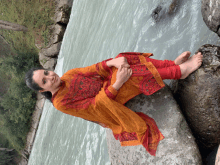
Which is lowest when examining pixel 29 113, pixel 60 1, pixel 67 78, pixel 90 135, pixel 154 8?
pixel 29 113

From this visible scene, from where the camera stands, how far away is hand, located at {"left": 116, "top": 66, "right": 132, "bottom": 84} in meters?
1.84

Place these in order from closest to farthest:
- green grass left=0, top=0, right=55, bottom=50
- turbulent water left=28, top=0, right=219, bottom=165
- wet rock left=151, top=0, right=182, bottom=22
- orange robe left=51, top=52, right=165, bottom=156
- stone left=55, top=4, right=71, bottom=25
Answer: orange robe left=51, top=52, right=165, bottom=156 < turbulent water left=28, top=0, right=219, bottom=165 < wet rock left=151, top=0, right=182, bottom=22 < stone left=55, top=4, right=71, bottom=25 < green grass left=0, top=0, right=55, bottom=50

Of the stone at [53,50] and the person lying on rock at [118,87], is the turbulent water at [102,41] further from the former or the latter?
the stone at [53,50]

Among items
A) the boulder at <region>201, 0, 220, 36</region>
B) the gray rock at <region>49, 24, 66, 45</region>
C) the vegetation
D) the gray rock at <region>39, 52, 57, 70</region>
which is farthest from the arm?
the vegetation

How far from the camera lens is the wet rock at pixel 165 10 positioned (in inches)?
115

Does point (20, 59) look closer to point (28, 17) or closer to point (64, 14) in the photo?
point (28, 17)

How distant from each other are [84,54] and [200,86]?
396cm

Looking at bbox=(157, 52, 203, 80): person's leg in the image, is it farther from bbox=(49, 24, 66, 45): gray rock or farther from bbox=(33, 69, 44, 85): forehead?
bbox=(49, 24, 66, 45): gray rock

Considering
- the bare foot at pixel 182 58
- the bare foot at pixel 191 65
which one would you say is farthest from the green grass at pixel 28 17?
the bare foot at pixel 191 65

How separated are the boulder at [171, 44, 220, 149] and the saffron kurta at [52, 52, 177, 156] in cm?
36

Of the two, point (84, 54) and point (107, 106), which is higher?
point (84, 54)

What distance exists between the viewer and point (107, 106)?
6.27 ft

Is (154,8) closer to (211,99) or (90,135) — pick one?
(211,99)

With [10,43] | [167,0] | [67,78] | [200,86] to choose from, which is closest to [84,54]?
[167,0]
